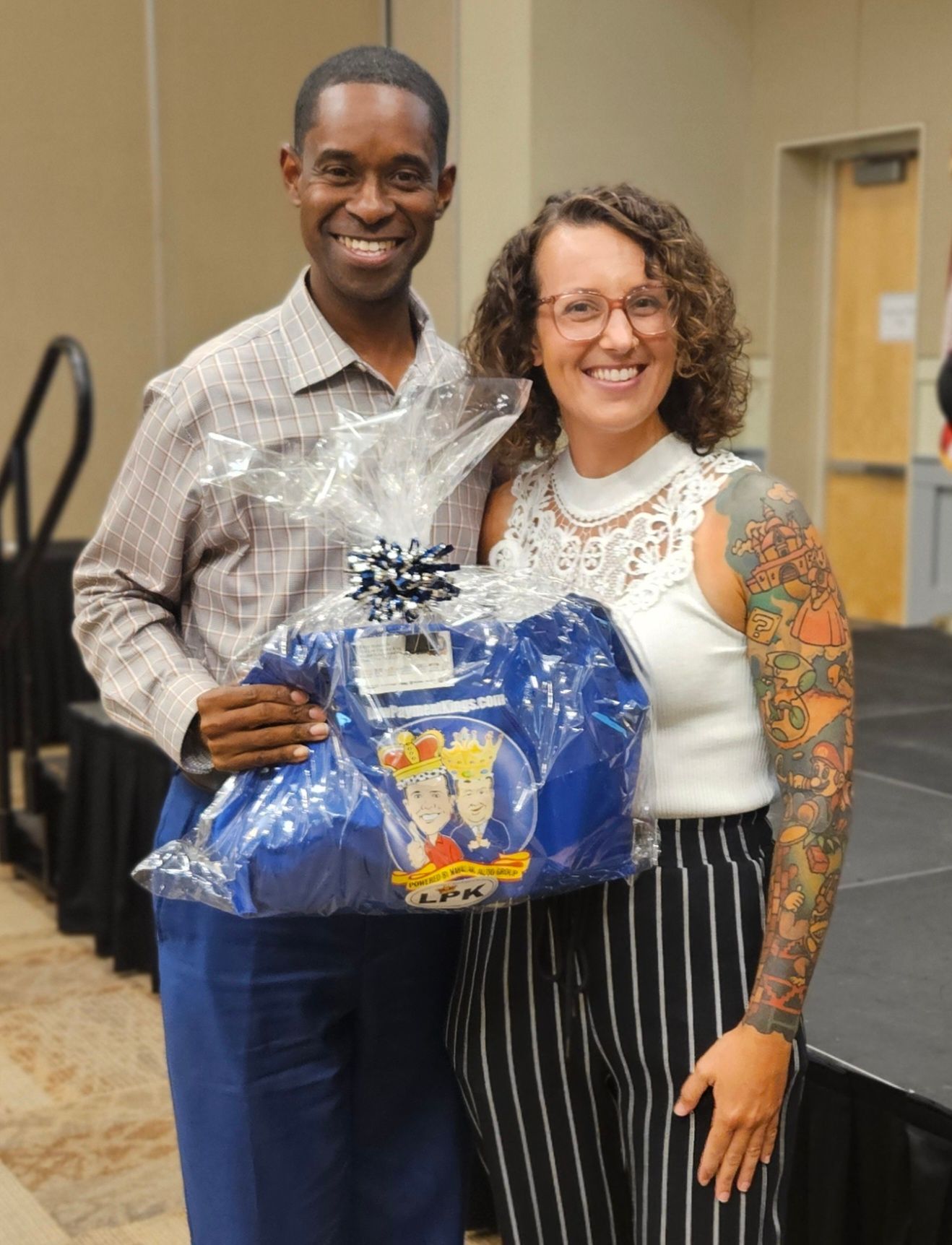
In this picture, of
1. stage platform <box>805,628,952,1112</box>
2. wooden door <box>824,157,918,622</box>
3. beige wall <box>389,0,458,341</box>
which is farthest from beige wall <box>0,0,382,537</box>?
stage platform <box>805,628,952,1112</box>

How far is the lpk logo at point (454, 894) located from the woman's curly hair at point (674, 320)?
0.45 metres

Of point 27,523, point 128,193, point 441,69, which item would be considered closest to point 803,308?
point 441,69

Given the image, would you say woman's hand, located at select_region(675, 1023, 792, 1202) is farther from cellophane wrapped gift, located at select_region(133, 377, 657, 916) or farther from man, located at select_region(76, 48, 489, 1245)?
man, located at select_region(76, 48, 489, 1245)

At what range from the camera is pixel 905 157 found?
6672 millimetres

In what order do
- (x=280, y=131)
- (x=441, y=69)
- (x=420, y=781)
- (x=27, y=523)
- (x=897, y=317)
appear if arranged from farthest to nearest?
(x=897, y=317), (x=280, y=131), (x=441, y=69), (x=27, y=523), (x=420, y=781)

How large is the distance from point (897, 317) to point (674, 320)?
232 inches

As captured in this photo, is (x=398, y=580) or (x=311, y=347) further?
(x=311, y=347)

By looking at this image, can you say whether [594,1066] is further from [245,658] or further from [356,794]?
[245,658]

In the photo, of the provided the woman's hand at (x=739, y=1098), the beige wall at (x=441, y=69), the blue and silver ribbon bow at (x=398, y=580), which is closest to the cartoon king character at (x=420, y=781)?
the blue and silver ribbon bow at (x=398, y=580)

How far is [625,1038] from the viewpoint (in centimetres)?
134

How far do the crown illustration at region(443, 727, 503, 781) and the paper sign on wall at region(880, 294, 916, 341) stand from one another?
5.92 metres

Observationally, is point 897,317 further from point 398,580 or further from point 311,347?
point 398,580

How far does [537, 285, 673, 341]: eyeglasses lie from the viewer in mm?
1307

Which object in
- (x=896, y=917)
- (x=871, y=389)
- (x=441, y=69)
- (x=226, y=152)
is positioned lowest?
(x=896, y=917)
